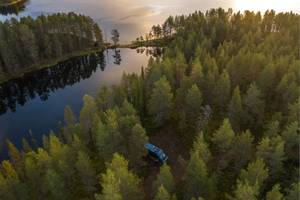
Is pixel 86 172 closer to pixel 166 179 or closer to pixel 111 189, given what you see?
pixel 111 189

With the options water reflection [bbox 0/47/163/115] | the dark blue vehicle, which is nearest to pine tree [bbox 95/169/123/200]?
the dark blue vehicle

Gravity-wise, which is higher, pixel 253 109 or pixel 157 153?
pixel 253 109

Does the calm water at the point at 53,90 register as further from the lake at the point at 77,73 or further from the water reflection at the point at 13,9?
the water reflection at the point at 13,9

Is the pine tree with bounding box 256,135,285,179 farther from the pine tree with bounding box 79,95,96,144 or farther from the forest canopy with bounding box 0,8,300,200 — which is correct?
the pine tree with bounding box 79,95,96,144

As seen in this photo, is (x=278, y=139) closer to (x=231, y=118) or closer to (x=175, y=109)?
(x=231, y=118)

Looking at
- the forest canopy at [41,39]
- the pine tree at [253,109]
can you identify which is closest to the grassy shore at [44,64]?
the forest canopy at [41,39]

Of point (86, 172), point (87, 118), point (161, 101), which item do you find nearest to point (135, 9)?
point (161, 101)
